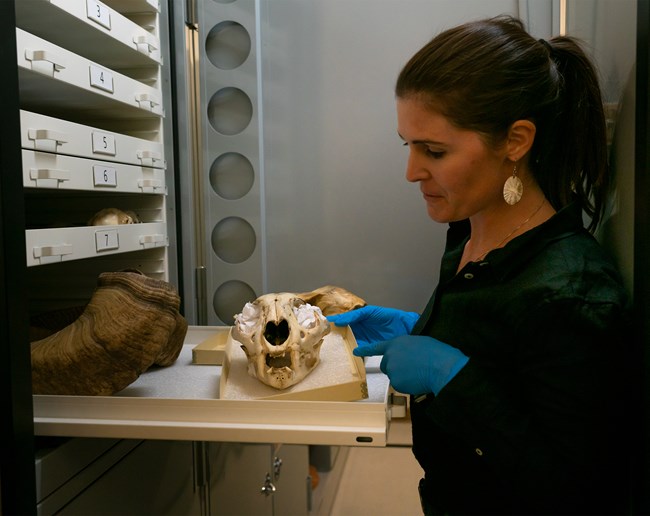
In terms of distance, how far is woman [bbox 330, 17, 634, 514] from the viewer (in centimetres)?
92

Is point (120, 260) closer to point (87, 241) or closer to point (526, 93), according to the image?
point (87, 241)

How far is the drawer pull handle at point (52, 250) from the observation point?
1.39 metres

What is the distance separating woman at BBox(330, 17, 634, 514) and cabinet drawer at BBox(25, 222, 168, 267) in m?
0.75

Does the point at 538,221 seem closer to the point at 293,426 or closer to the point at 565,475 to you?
the point at 565,475

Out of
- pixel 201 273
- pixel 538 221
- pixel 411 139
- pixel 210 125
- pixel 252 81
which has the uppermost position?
pixel 252 81

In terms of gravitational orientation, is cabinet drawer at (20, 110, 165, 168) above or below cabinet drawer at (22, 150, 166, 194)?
above

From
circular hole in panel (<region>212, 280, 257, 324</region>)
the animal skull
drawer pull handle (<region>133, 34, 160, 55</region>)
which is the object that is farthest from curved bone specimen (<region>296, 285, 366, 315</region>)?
drawer pull handle (<region>133, 34, 160, 55</region>)

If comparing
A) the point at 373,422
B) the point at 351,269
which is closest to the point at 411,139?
the point at 373,422

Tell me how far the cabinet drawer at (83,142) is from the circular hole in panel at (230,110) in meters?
0.37

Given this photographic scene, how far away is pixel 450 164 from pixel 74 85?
89 centimetres

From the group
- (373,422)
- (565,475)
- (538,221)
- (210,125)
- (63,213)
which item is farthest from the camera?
(210,125)

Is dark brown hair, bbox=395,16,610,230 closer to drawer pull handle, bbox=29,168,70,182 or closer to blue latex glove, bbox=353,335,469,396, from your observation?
blue latex glove, bbox=353,335,469,396

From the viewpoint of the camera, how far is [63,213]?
199cm

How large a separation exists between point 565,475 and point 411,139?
0.58m
